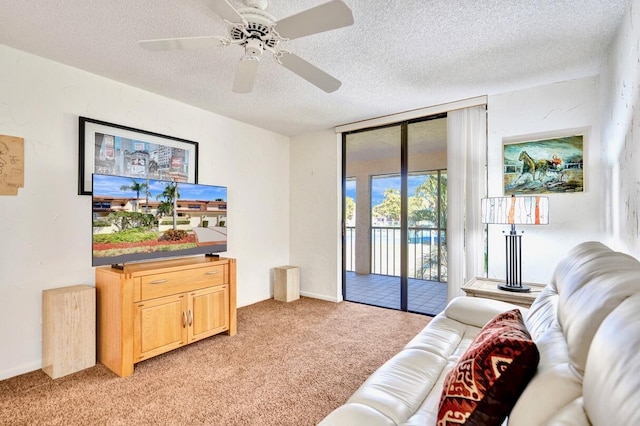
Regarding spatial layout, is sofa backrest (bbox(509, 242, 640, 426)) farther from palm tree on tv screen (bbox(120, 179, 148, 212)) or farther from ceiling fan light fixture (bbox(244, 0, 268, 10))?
palm tree on tv screen (bbox(120, 179, 148, 212))

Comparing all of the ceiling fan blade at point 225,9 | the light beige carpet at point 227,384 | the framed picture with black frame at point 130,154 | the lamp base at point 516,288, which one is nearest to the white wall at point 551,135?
the lamp base at point 516,288

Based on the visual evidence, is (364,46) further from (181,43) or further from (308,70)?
(181,43)

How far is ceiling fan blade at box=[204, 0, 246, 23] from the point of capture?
4.79ft

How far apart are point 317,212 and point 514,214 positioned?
8.57 ft

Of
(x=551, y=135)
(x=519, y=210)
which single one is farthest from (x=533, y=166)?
(x=519, y=210)

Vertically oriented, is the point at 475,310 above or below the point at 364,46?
below

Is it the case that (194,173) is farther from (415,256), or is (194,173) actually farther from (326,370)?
(415,256)

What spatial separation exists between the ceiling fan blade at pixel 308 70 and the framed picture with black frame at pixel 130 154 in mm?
1871

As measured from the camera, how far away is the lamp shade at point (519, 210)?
8.02ft

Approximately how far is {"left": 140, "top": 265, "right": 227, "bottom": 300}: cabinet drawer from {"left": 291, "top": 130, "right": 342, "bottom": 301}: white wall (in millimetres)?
1692

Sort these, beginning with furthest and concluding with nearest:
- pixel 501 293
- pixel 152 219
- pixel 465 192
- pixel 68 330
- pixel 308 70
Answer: pixel 465 192, pixel 152 219, pixel 501 293, pixel 68 330, pixel 308 70

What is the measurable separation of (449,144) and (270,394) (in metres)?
3.03

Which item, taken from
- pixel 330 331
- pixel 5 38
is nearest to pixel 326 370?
pixel 330 331

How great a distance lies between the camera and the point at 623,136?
1.90 m
